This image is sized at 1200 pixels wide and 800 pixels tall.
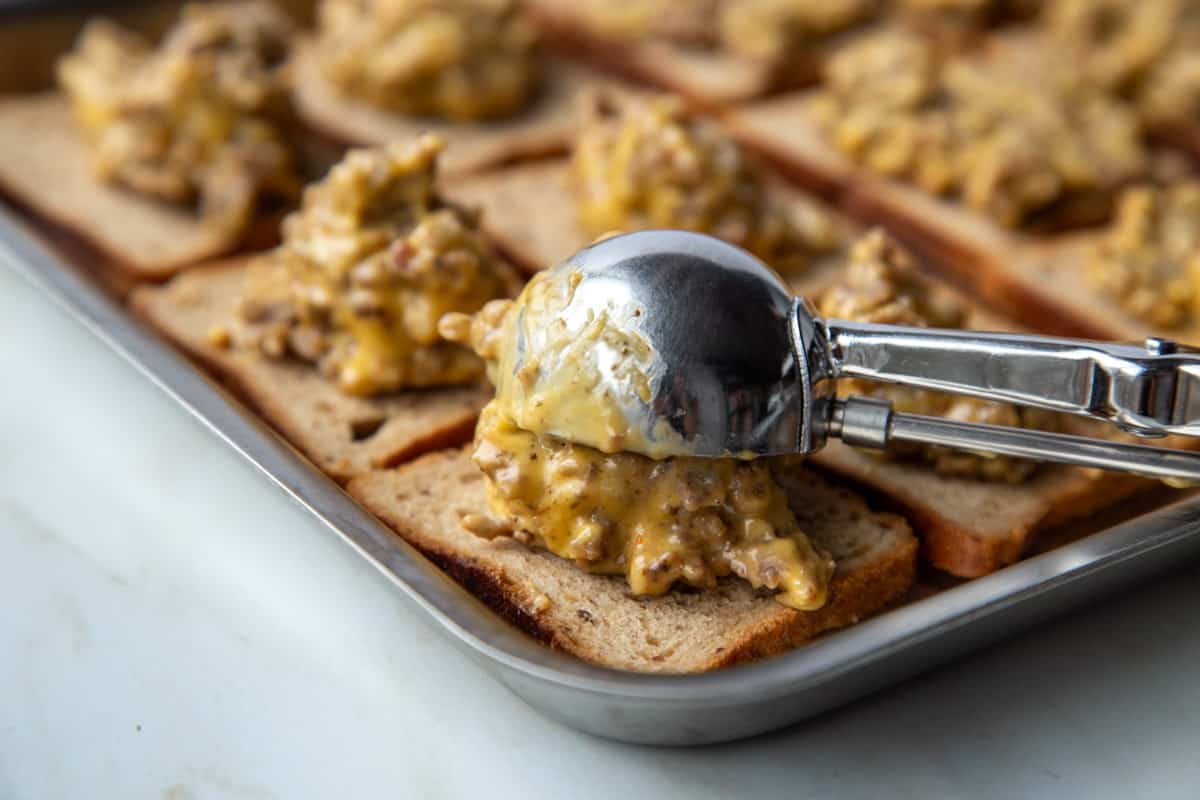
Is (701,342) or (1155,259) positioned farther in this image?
(1155,259)

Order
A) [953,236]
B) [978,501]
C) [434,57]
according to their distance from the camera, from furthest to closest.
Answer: [434,57] → [953,236] → [978,501]

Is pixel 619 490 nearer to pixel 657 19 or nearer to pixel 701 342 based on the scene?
pixel 701 342

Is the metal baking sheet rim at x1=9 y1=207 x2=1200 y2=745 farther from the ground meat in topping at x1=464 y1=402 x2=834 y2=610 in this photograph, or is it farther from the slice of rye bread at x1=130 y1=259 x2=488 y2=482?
the slice of rye bread at x1=130 y1=259 x2=488 y2=482

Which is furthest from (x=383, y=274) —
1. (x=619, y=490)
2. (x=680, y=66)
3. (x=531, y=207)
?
(x=680, y=66)

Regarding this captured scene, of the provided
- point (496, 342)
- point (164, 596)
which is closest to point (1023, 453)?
point (496, 342)

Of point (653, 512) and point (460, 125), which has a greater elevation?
point (460, 125)

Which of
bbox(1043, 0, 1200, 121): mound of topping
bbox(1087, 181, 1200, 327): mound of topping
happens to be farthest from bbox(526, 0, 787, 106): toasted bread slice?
bbox(1087, 181, 1200, 327): mound of topping

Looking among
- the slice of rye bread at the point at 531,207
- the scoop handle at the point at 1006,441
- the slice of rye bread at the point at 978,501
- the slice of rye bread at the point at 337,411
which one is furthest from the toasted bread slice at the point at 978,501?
the slice of rye bread at the point at 531,207
